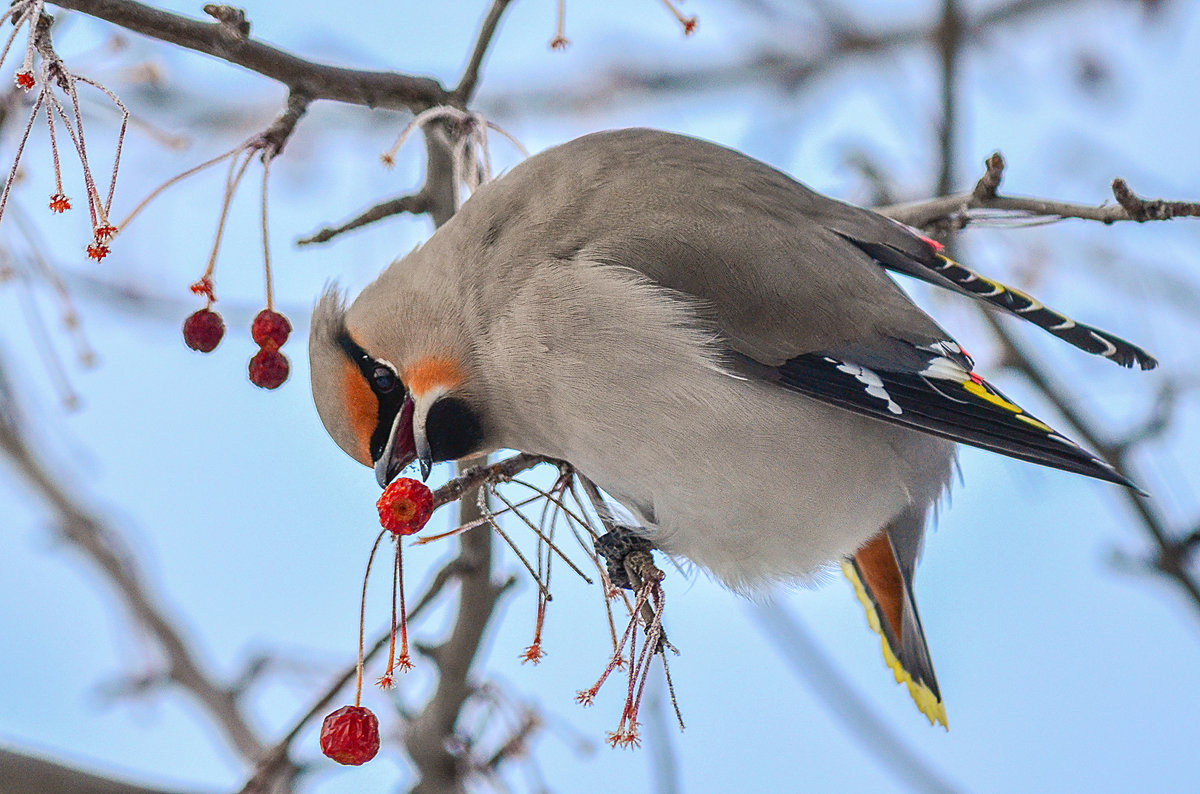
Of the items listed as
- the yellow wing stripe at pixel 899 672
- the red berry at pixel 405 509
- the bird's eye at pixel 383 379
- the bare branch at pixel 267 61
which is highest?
the bare branch at pixel 267 61

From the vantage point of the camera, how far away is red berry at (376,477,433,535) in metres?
2.05

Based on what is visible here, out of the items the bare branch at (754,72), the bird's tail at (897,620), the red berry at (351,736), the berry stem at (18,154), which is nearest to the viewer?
the berry stem at (18,154)


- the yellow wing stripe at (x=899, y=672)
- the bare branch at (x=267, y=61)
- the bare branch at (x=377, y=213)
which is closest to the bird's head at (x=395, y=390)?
the bare branch at (x=377, y=213)

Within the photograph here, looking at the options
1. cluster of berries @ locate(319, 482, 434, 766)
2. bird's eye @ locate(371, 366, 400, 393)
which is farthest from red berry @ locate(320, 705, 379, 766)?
bird's eye @ locate(371, 366, 400, 393)

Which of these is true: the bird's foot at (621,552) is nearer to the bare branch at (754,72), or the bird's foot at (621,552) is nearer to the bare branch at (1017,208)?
the bare branch at (1017,208)

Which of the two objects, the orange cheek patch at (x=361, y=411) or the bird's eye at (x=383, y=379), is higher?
the bird's eye at (x=383, y=379)

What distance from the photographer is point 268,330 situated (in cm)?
235

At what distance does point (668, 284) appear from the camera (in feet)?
8.41

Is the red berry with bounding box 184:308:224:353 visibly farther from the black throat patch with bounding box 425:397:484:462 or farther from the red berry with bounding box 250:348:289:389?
the black throat patch with bounding box 425:397:484:462

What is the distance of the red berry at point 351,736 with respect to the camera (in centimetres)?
204

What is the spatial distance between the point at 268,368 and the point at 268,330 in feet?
0.24

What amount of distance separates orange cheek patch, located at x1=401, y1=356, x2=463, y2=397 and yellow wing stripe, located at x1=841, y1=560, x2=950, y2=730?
1046mm

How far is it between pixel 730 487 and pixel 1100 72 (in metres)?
2.74

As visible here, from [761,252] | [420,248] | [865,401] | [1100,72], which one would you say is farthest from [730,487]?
[1100,72]
